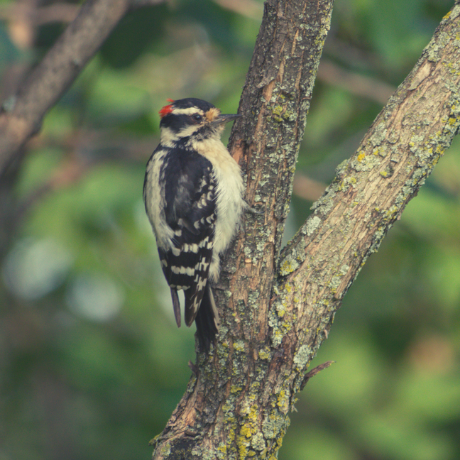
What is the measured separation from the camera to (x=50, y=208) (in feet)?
21.4

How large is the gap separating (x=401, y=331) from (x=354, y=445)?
1.36m

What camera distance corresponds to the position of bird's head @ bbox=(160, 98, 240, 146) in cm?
369

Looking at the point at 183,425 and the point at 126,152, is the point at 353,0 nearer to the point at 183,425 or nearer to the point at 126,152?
the point at 126,152

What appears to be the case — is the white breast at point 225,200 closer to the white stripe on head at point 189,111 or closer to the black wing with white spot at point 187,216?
the black wing with white spot at point 187,216

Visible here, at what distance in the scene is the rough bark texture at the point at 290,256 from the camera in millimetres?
2545

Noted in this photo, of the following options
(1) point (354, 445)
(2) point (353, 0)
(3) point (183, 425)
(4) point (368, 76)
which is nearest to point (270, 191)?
(3) point (183, 425)

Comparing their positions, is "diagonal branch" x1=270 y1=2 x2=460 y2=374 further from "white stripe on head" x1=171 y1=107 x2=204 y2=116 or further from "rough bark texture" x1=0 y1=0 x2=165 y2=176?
"rough bark texture" x1=0 y1=0 x2=165 y2=176

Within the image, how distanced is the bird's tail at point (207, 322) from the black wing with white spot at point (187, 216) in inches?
12.4

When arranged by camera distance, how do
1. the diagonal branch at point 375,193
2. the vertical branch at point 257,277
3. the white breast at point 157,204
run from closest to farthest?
the vertical branch at point 257,277, the diagonal branch at point 375,193, the white breast at point 157,204

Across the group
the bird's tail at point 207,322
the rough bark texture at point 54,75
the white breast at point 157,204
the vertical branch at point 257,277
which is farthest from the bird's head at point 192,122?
the bird's tail at point 207,322

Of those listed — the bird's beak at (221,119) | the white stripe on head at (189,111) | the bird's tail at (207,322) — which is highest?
the white stripe on head at (189,111)

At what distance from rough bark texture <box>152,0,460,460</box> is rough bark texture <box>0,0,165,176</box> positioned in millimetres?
1220

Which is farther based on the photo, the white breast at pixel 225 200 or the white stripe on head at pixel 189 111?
the white stripe on head at pixel 189 111

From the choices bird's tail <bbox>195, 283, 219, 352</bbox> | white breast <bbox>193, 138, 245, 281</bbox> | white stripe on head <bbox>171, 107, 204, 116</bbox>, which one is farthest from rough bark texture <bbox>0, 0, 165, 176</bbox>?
bird's tail <bbox>195, 283, 219, 352</bbox>
